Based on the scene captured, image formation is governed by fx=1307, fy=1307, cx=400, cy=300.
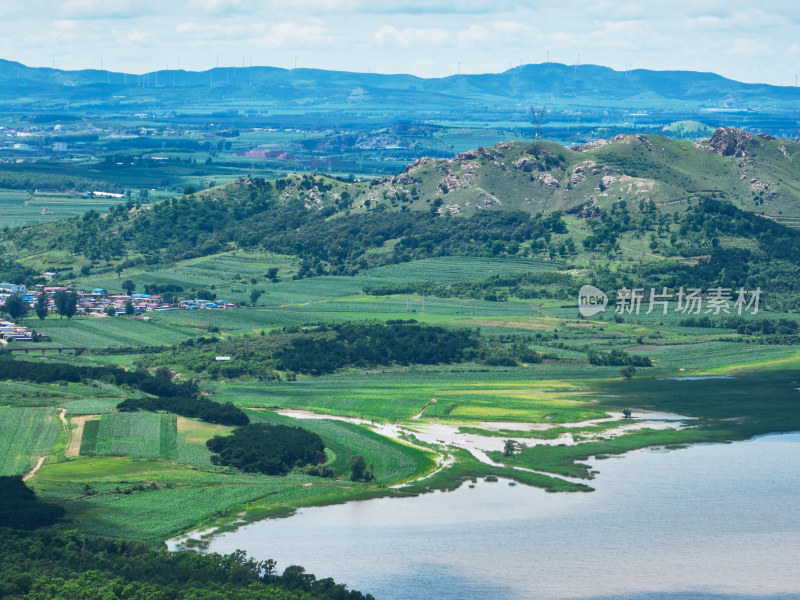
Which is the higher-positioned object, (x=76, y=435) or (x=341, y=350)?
(x=341, y=350)

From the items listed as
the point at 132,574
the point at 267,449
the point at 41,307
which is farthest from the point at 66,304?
the point at 132,574

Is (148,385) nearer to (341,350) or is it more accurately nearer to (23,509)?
(341,350)

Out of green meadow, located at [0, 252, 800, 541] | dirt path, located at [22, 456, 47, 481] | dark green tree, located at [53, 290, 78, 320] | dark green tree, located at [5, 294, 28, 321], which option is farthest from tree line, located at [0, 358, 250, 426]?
dark green tree, located at [5, 294, 28, 321]

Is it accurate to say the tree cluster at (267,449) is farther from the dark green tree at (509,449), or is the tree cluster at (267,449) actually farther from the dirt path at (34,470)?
the dark green tree at (509,449)

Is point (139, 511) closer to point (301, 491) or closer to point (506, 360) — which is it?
A: point (301, 491)

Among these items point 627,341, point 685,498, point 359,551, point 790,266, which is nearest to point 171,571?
point 359,551
